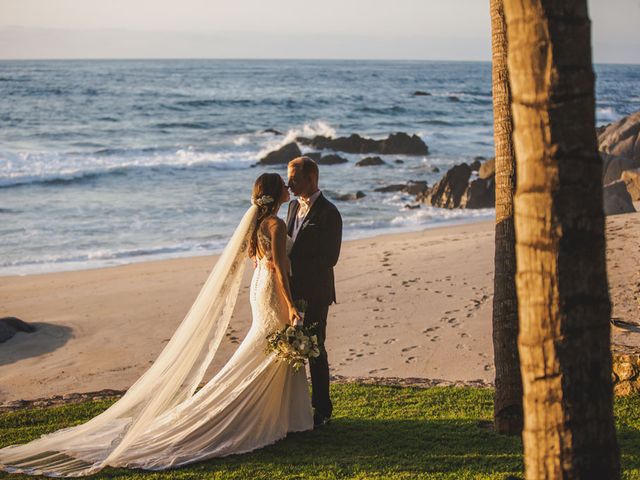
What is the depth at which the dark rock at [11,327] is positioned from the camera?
11375mm

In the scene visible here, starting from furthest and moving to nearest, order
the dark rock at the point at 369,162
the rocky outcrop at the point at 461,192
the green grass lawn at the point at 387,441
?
1. the dark rock at the point at 369,162
2. the rocky outcrop at the point at 461,192
3. the green grass lawn at the point at 387,441

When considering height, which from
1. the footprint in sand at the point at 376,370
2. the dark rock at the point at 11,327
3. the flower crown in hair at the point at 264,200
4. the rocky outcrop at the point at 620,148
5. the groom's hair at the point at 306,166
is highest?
the groom's hair at the point at 306,166

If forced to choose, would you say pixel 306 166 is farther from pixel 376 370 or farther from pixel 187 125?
pixel 187 125

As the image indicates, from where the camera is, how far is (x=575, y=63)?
3.21 m

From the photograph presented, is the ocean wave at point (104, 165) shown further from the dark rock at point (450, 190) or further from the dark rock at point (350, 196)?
the dark rock at point (450, 190)

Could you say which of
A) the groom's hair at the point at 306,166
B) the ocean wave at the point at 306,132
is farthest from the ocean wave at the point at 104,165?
the groom's hair at the point at 306,166

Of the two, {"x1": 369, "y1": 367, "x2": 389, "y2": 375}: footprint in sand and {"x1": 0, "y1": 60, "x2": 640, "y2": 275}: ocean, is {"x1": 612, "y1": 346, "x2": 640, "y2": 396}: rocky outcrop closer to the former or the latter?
{"x1": 369, "y1": 367, "x2": 389, "y2": 375}: footprint in sand

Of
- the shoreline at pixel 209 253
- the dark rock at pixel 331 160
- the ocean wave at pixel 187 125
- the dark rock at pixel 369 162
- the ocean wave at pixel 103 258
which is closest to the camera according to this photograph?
the shoreline at pixel 209 253

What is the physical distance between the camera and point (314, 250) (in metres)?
7.06

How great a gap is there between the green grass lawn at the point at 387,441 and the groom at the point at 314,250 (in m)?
0.48

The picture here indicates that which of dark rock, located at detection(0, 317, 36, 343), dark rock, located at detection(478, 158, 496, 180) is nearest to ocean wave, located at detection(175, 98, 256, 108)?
dark rock, located at detection(478, 158, 496, 180)

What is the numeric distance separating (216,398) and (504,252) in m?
→ 2.51

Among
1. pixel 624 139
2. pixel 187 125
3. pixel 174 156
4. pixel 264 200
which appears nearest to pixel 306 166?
pixel 264 200

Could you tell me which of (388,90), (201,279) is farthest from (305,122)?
(201,279)
